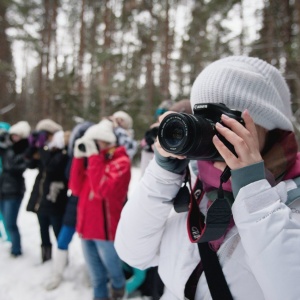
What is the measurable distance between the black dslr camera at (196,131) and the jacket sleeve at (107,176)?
149 cm

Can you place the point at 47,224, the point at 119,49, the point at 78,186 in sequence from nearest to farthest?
the point at 78,186, the point at 47,224, the point at 119,49

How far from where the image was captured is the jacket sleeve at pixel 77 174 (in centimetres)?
262

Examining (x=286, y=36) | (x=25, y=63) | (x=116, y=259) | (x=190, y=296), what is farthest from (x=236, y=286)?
(x=25, y=63)

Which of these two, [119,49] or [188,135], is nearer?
[188,135]

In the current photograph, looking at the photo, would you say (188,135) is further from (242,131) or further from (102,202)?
(102,202)

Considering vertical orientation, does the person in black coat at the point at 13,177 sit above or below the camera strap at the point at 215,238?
below

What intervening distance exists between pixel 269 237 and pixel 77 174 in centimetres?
215

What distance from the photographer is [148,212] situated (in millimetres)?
1025

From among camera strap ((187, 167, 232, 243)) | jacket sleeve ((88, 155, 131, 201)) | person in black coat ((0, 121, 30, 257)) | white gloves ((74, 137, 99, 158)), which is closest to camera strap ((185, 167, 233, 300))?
camera strap ((187, 167, 232, 243))

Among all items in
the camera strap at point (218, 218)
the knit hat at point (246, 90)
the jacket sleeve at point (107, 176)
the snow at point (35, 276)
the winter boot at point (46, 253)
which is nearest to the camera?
the camera strap at point (218, 218)

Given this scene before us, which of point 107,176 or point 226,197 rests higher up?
point 226,197

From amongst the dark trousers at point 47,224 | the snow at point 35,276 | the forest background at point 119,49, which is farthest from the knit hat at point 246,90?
the forest background at point 119,49

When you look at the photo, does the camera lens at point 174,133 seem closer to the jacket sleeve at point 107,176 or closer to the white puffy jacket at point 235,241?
the white puffy jacket at point 235,241

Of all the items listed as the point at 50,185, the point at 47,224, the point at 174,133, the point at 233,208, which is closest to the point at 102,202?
the point at 50,185
